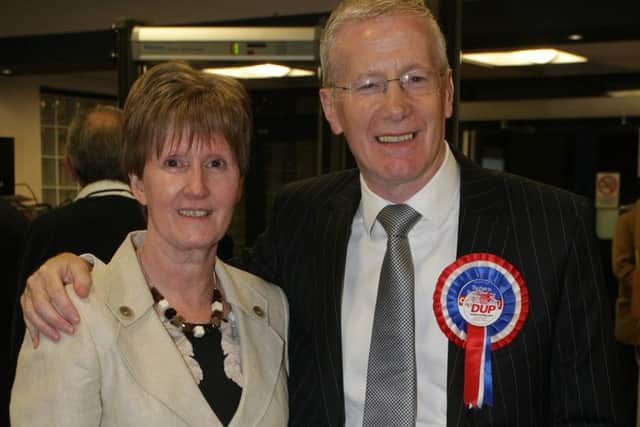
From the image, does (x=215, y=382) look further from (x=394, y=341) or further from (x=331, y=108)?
(x=331, y=108)

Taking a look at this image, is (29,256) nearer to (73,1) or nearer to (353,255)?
(353,255)

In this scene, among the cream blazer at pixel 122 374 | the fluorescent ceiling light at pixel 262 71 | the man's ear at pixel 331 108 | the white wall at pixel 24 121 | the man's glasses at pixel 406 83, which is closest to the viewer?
the cream blazer at pixel 122 374

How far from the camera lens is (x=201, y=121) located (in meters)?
1.52

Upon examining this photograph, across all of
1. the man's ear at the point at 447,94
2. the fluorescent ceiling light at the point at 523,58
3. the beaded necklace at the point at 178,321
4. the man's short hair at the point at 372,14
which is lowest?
the beaded necklace at the point at 178,321

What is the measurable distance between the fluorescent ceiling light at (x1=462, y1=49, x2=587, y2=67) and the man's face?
6.10 meters

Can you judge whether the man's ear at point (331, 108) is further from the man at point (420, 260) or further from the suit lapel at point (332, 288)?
the suit lapel at point (332, 288)

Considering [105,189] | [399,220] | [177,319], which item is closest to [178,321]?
[177,319]

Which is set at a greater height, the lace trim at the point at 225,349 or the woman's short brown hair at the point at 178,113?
the woman's short brown hair at the point at 178,113

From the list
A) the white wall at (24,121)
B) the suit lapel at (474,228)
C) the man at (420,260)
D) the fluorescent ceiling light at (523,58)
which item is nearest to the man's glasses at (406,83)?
the man at (420,260)

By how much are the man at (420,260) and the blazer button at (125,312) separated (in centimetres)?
9

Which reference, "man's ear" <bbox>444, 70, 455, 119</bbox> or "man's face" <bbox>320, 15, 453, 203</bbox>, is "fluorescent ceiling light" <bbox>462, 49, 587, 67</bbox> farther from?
"man's face" <bbox>320, 15, 453, 203</bbox>

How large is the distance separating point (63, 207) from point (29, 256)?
0.69 feet

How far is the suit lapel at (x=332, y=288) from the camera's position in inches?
65.1

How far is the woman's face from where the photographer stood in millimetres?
1513
